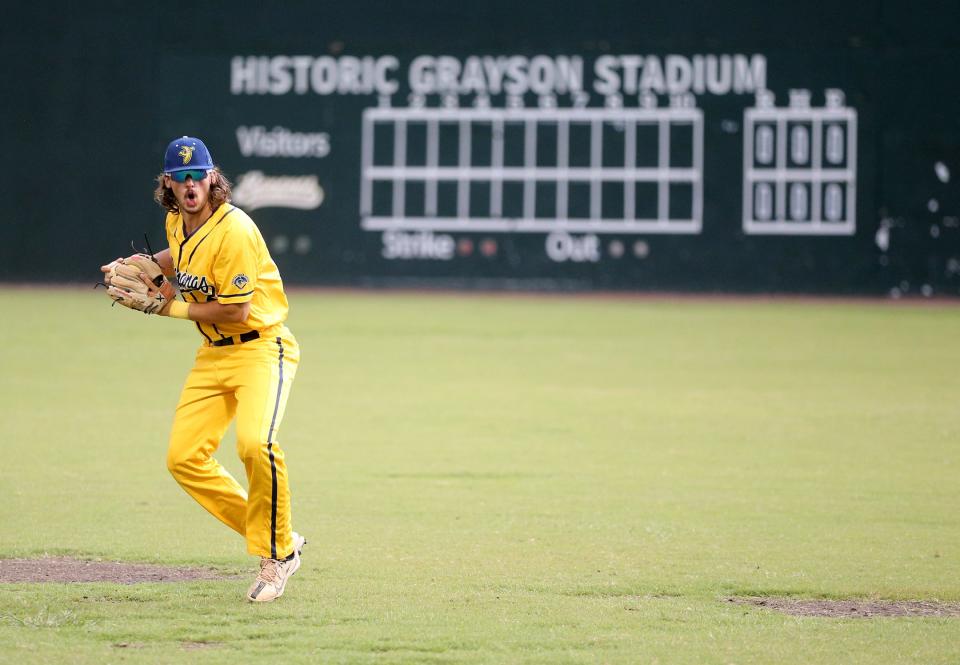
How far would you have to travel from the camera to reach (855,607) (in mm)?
6219

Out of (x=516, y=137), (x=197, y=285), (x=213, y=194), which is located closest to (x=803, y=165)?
(x=516, y=137)

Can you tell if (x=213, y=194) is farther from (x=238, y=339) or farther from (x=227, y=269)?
(x=238, y=339)

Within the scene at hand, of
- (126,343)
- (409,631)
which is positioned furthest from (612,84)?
(409,631)

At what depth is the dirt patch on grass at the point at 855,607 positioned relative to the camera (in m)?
6.08

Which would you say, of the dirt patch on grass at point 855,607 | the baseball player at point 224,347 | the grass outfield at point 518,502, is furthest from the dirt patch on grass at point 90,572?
the dirt patch on grass at point 855,607

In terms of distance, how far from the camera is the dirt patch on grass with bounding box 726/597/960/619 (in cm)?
608

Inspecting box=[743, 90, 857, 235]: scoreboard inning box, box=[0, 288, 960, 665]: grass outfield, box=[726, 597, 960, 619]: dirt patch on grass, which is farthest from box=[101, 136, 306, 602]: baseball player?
box=[743, 90, 857, 235]: scoreboard inning box

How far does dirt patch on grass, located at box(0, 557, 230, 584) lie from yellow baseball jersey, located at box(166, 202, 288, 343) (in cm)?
112

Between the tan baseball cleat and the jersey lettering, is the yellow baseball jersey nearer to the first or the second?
the jersey lettering

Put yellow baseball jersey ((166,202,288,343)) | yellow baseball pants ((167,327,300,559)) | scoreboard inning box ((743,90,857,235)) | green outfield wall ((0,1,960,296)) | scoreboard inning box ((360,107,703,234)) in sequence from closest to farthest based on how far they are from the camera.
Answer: yellow baseball pants ((167,327,300,559)) → yellow baseball jersey ((166,202,288,343)) → scoreboard inning box ((743,90,857,235)) → green outfield wall ((0,1,960,296)) → scoreboard inning box ((360,107,703,234))

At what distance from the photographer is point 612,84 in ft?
85.9

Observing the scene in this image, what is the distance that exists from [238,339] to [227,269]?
1.11ft

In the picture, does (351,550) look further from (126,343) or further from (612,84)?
(612,84)

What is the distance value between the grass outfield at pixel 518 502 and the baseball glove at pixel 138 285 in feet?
4.24
